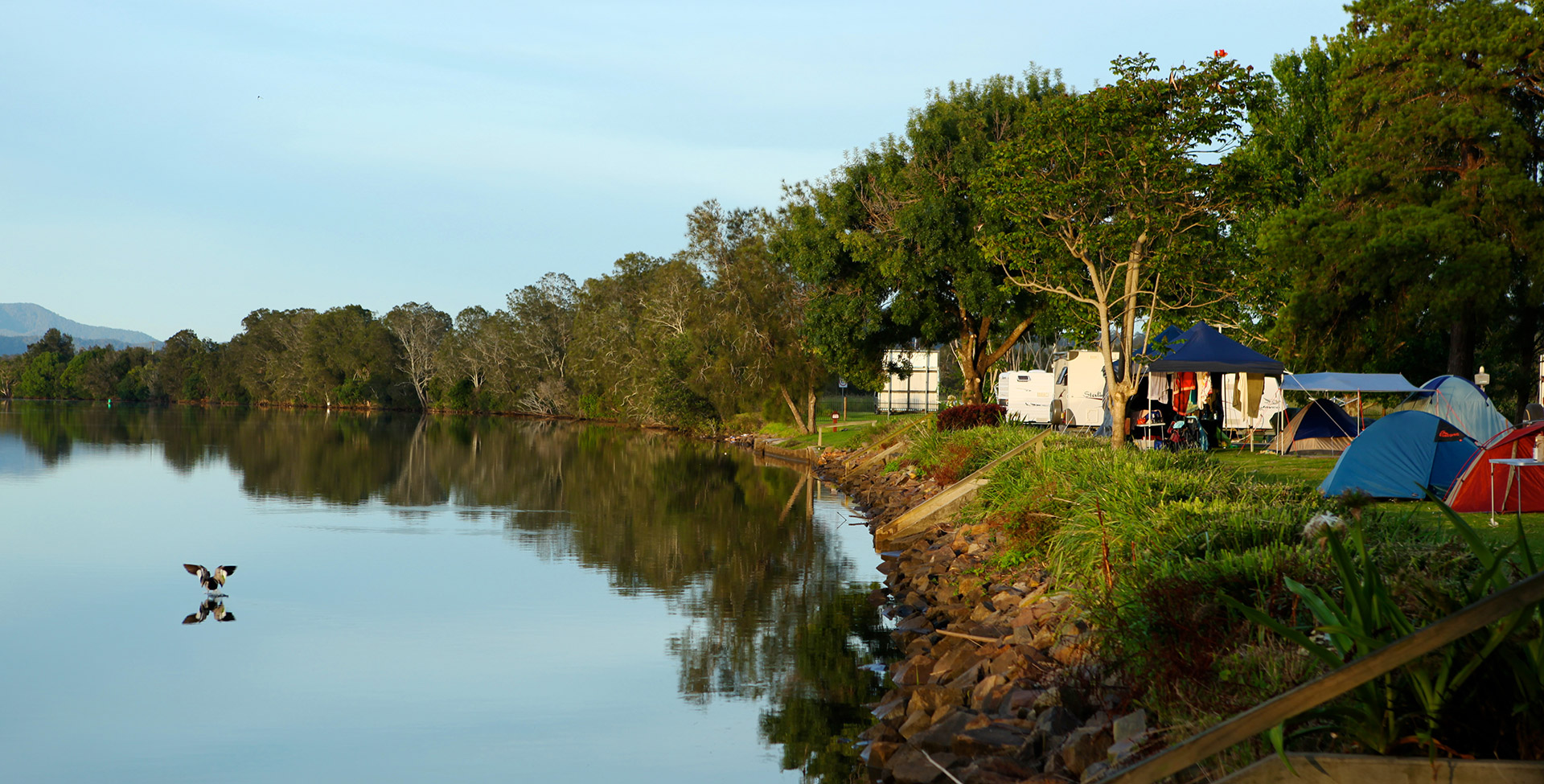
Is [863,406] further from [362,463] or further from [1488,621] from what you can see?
[1488,621]

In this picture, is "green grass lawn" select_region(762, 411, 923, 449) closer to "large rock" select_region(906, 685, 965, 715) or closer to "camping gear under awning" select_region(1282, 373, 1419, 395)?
"camping gear under awning" select_region(1282, 373, 1419, 395)

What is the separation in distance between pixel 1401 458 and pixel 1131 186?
602cm

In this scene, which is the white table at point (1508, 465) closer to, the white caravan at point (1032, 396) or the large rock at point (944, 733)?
the large rock at point (944, 733)

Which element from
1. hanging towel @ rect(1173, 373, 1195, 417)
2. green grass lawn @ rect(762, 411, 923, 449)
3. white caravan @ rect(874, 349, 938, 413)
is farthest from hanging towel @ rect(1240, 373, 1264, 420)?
white caravan @ rect(874, 349, 938, 413)

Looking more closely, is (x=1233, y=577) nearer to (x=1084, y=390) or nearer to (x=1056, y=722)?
(x=1056, y=722)

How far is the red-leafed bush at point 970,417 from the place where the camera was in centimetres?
3047

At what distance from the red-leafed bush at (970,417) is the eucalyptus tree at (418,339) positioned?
3294 inches

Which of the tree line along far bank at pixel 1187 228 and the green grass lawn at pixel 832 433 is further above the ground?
the tree line along far bank at pixel 1187 228

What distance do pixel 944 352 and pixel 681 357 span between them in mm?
44101

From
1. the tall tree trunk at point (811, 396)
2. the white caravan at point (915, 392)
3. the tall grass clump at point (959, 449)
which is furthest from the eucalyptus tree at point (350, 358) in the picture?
the tall grass clump at point (959, 449)

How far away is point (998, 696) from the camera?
9.10m

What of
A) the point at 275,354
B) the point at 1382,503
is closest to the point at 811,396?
the point at 1382,503

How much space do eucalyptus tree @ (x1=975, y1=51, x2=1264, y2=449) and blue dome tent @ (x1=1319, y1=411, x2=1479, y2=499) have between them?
133 inches

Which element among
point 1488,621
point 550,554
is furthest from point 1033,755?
point 550,554
